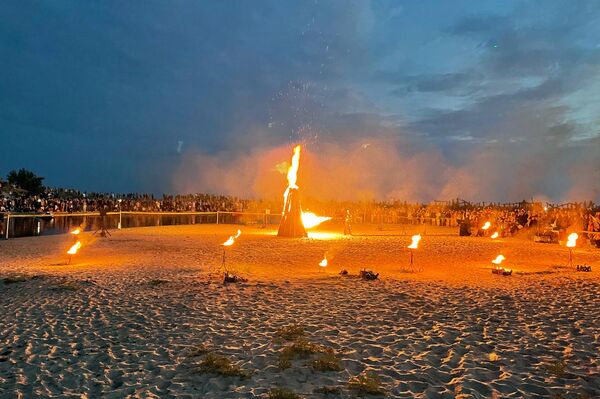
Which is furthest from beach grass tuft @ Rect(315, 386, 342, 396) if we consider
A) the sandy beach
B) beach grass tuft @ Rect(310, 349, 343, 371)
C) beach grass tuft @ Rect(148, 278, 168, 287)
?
beach grass tuft @ Rect(148, 278, 168, 287)

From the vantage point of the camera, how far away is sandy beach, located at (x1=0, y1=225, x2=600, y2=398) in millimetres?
5914

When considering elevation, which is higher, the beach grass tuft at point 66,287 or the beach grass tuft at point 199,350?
the beach grass tuft at point 66,287

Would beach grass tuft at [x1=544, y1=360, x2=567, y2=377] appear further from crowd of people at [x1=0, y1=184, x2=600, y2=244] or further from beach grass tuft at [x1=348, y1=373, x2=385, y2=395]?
crowd of people at [x1=0, y1=184, x2=600, y2=244]

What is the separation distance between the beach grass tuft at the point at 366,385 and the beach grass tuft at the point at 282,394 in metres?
0.76

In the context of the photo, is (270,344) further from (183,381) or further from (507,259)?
(507,259)

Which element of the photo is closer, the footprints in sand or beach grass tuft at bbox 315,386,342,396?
Result: beach grass tuft at bbox 315,386,342,396

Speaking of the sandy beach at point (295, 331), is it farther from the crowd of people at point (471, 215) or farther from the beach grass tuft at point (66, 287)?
the crowd of people at point (471, 215)

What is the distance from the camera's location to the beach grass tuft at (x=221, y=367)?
6.18 meters

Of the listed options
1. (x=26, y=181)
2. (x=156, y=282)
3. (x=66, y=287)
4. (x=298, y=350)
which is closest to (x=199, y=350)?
(x=298, y=350)

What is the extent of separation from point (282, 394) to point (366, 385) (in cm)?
111

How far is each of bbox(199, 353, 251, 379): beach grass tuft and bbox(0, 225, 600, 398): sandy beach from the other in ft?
0.10

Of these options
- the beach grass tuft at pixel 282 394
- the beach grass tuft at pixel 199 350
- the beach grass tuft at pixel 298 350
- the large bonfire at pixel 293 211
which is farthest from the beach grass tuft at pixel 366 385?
the large bonfire at pixel 293 211

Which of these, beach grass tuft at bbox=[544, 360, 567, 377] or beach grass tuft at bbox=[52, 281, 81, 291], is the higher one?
beach grass tuft at bbox=[52, 281, 81, 291]

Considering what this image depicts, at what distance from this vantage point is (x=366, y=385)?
5.70 metres
